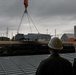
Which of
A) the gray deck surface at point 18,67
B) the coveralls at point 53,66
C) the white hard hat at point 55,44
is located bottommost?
the gray deck surface at point 18,67

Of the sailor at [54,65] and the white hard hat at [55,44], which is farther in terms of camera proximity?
the white hard hat at [55,44]

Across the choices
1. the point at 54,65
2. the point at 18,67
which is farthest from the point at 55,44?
the point at 18,67

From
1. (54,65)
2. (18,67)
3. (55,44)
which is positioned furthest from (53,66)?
(18,67)

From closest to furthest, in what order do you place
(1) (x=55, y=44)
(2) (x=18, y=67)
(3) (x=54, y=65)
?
1. (3) (x=54, y=65)
2. (1) (x=55, y=44)
3. (2) (x=18, y=67)

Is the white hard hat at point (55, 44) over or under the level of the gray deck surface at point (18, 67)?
over

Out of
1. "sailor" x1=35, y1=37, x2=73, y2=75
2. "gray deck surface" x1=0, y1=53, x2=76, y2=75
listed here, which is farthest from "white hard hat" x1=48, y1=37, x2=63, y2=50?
"gray deck surface" x1=0, y1=53, x2=76, y2=75

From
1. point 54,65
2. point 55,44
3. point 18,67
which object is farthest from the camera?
point 18,67

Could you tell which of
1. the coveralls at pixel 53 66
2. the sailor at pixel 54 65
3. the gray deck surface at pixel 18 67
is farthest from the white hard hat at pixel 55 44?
the gray deck surface at pixel 18 67

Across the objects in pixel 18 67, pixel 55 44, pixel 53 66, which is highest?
pixel 55 44

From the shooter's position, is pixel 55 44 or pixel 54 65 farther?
pixel 55 44

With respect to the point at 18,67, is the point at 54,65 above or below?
above

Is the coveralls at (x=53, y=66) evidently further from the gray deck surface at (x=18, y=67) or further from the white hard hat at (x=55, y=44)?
the gray deck surface at (x=18, y=67)

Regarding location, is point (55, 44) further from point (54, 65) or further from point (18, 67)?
point (18, 67)

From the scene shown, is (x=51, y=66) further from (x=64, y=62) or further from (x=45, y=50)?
(x=45, y=50)
